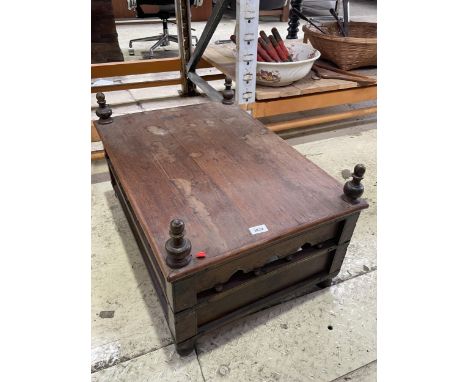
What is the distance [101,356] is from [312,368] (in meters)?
0.65

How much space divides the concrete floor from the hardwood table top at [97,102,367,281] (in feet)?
1.38

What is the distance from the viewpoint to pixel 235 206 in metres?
0.97

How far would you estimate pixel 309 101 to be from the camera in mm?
1972

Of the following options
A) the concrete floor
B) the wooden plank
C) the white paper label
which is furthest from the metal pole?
the white paper label

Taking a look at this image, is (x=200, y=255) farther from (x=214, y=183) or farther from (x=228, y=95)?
(x=228, y=95)

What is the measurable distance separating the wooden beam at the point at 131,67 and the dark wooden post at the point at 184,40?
0.19 feet

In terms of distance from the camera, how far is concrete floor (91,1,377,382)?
1.02 m

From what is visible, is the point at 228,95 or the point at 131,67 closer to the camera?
the point at 228,95

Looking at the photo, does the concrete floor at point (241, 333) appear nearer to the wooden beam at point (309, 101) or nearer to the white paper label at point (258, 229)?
the white paper label at point (258, 229)

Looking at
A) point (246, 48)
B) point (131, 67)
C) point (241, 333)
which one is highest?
point (246, 48)

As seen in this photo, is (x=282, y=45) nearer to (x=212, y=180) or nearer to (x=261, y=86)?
(x=261, y=86)

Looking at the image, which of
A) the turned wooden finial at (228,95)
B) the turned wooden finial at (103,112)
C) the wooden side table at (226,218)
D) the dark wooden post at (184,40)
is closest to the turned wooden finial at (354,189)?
the wooden side table at (226,218)

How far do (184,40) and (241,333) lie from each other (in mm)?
1957

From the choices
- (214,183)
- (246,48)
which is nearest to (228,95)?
(246,48)
